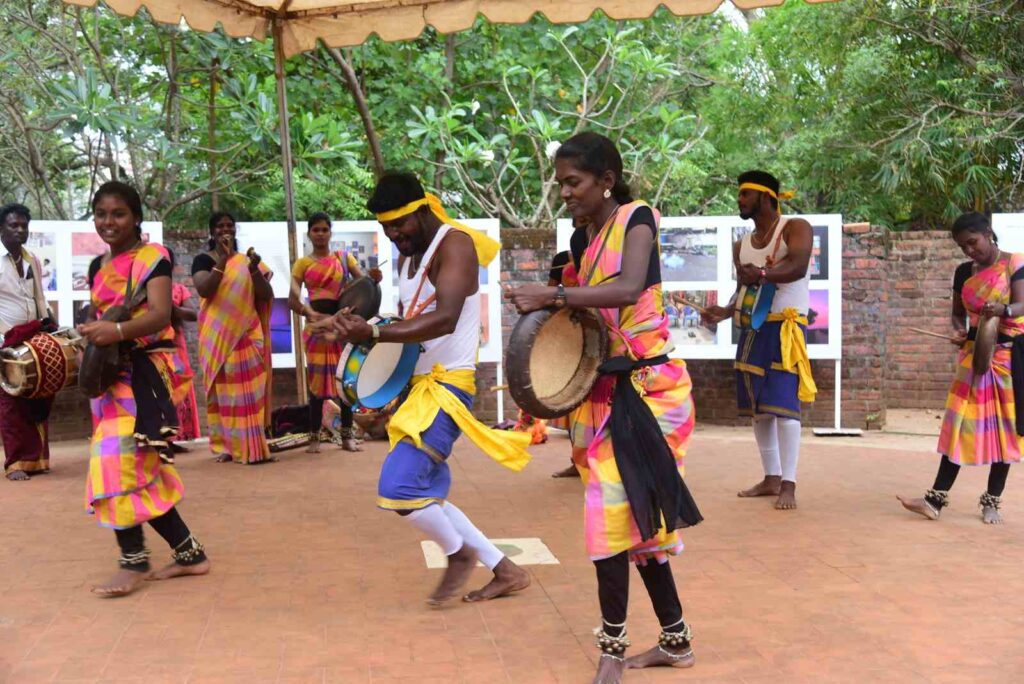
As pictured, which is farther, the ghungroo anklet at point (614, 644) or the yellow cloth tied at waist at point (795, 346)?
the yellow cloth tied at waist at point (795, 346)

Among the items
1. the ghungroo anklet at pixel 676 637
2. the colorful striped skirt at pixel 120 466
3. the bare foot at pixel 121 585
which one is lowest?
the bare foot at pixel 121 585

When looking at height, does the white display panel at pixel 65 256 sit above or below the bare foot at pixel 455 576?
above

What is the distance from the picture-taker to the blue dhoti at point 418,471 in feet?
14.6

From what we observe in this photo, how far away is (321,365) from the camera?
880 centimetres

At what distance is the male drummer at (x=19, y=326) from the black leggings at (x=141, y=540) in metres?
3.26

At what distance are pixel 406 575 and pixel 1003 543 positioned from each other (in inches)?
125

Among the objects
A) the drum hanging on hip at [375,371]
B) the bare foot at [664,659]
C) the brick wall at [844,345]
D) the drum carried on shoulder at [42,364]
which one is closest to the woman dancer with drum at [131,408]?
the drum hanging on hip at [375,371]

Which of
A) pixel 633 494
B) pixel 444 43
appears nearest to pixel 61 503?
pixel 633 494

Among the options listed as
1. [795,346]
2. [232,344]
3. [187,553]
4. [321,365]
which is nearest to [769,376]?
[795,346]

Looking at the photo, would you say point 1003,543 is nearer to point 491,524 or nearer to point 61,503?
point 491,524

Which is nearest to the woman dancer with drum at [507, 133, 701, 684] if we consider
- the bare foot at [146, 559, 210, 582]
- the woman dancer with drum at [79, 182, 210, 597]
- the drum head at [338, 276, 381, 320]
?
the drum head at [338, 276, 381, 320]

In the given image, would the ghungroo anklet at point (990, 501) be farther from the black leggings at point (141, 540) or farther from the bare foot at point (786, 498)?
the black leggings at point (141, 540)

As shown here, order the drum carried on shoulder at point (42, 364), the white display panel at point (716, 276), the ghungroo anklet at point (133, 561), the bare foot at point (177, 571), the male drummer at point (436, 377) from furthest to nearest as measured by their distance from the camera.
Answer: the white display panel at point (716, 276) < the drum carried on shoulder at point (42, 364) < the bare foot at point (177, 571) < the ghungroo anklet at point (133, 561) < the male drummer at point (436, 377)

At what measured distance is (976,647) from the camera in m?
4.14
